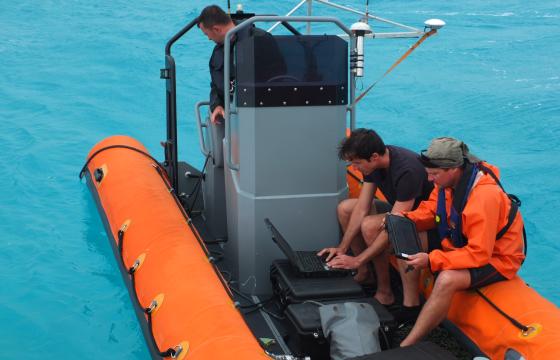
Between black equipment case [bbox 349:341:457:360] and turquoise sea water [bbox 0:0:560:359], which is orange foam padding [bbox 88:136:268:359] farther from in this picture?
turquoise sea water [bbox 0:0:560:359]

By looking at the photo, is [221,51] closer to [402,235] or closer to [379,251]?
[379,251]

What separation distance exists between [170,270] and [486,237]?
1.36 metres

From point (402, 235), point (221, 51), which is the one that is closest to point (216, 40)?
point (221, 51)

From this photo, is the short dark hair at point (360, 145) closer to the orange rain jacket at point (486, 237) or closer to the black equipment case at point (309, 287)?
the orange rain jacket at point (486, 237)

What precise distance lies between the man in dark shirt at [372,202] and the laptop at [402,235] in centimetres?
24

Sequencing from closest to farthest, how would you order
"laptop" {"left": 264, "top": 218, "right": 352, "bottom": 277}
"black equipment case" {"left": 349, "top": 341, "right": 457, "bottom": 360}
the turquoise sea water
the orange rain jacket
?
"black equipment case" {"left": 349, "top": 341, "right": 457, "bottom": 360} < the orange rain jacket < "laptop" {"left": 264, "top": 218, "right": 352, "bottom": 277} < the turquoise sea water

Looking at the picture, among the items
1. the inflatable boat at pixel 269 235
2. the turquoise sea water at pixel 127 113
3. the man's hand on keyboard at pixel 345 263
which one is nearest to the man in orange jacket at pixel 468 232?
the inflatable boat at pixel 269 235

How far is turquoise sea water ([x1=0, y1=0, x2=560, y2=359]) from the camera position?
4.38 meters

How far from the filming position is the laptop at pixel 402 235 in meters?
2.79

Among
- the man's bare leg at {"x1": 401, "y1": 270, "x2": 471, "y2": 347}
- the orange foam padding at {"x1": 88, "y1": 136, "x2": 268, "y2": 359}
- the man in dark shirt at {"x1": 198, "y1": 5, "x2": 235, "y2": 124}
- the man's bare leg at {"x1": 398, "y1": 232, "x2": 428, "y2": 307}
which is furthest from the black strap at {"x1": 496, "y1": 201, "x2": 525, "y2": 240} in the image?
the man in dark shirt at {"x1": 198, "y1": 5, "x2": 235, "y2": 124}

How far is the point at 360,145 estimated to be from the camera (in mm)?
3008

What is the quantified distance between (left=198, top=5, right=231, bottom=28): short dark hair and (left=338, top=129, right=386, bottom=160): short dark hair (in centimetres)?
111

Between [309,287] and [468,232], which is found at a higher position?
[468,232]

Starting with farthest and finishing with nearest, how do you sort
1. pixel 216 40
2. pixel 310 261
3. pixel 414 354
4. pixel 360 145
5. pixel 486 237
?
pixel 216 40 → pixel 310 261 → pixel 360 145 → pixel 486 237 → pixel 414 354
